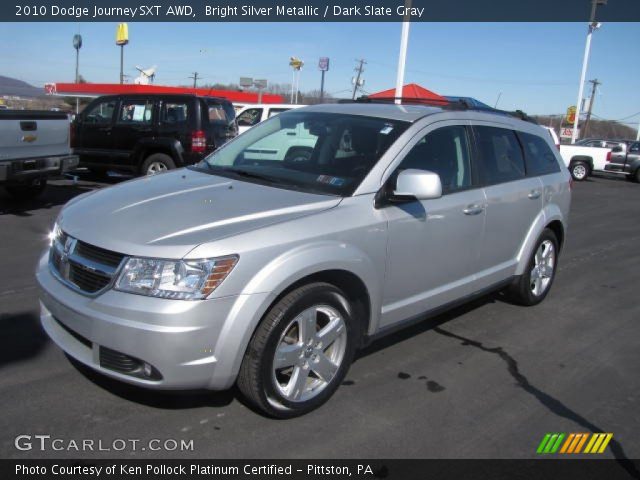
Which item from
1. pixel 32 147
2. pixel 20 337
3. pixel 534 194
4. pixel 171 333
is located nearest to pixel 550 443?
pixel 171 333

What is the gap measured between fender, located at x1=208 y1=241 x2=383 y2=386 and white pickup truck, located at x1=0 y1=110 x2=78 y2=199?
6.23m

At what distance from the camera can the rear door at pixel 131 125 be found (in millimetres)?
10938

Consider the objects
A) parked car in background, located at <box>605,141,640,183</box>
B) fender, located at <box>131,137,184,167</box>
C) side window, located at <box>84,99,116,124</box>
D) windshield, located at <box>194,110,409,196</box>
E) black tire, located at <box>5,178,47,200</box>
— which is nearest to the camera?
windshield, located at <box>194,110,409,196</box>

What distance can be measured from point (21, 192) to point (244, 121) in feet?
26.0

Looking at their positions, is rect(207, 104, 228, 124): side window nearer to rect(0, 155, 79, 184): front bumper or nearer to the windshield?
rect(0, 155, 79, 184): front bumper

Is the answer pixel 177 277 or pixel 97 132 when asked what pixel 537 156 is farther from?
pixel 97 132

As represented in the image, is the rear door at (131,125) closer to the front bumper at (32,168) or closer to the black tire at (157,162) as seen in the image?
the black tire at (157,162)

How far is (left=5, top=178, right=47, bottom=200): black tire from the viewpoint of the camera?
9.04m

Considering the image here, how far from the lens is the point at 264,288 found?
2.85 metres

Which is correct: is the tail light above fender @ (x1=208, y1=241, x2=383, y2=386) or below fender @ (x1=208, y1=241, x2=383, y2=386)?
above

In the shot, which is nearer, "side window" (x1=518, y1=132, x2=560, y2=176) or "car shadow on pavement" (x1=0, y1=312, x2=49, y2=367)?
"car shadow on pavement" (x1=0, y1=312, x2=49, y2=367)

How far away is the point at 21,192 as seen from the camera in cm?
912

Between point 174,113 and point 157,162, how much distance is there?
0.99 meters

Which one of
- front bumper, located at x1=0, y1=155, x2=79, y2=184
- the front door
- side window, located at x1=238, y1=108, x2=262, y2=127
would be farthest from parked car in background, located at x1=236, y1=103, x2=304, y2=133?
the front door
